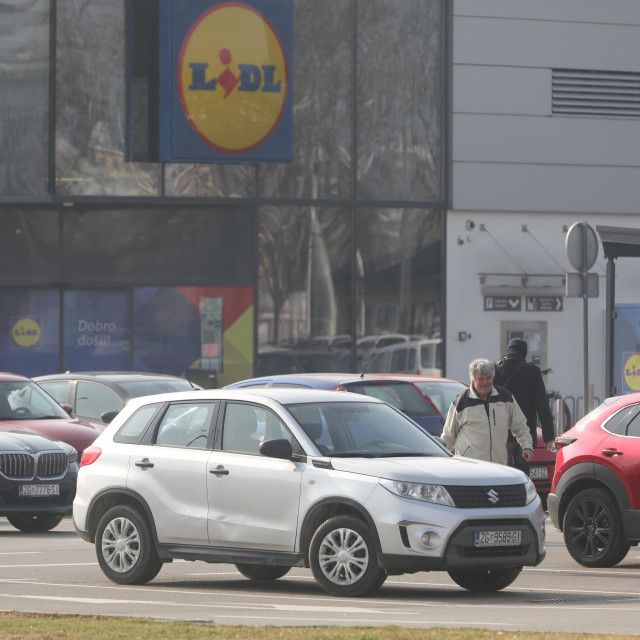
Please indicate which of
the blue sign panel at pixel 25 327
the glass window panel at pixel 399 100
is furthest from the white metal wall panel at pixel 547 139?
the blue sign panel at pixel 25 327

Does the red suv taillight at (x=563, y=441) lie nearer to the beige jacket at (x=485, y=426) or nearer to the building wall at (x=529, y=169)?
the beige jacket at (x=485, y=426)

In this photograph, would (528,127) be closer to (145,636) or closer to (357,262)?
(357,262)

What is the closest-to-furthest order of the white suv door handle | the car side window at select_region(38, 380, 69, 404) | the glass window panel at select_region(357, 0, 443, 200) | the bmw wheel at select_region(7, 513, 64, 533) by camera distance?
1. the white suv door handle
2. the bmw wheel at select_region(7, 513, 64, 533)
3. the car side window at select_region(38, 380, 69, 404)
4. the glass window panel at select_region(357, 0, 443, 200)

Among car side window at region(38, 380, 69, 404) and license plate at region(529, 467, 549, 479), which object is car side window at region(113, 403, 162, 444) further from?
car side window at region(38, 380, 69, 404)

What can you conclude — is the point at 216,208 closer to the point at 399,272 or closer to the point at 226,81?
the point at 226,81

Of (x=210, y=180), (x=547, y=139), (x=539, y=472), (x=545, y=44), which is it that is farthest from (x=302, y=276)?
(x=539, y=472)

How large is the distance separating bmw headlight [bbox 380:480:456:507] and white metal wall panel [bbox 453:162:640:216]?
19526 millimetres

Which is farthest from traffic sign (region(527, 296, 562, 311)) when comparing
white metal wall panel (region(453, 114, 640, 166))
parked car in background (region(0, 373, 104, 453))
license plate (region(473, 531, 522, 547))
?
license plate (region(473, 531, 522, 547))

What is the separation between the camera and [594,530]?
13.7 metres

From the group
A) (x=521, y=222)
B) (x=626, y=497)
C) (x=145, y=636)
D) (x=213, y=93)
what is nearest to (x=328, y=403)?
(x=626, y=497)

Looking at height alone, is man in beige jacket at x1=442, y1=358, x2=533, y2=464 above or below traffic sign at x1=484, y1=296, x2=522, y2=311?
below

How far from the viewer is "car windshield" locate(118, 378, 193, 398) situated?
835 inches

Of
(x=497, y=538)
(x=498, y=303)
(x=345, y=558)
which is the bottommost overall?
(x=345, y=558)

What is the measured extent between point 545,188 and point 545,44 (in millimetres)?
2706
